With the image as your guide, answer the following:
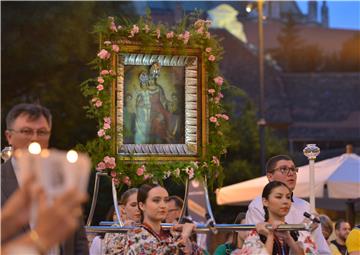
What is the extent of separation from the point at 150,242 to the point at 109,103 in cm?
177

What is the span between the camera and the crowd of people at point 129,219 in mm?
2639

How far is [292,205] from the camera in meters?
7.40

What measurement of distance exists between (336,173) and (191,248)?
819cm

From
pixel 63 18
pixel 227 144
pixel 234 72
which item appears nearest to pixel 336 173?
pixel 227 144

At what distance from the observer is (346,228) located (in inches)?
504

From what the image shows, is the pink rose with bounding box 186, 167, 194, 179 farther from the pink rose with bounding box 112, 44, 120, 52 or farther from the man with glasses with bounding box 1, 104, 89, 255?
the man with glasses with bounding box 1, 104, 89, 255

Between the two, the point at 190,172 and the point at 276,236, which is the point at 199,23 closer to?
the point at 190,172

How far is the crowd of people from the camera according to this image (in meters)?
2.64

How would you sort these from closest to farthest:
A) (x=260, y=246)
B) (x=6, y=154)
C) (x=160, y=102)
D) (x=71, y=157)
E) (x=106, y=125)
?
(x=71, y=157) → (x=6, y=154) → (x=260, y=246) → (x=106, y=125) → (x=160, y=102)

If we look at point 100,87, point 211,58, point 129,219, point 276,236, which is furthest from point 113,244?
point 276,236

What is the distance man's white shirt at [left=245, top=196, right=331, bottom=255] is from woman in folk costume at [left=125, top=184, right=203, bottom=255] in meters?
0.67

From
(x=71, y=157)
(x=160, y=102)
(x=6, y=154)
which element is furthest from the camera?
(x=160, y=102)

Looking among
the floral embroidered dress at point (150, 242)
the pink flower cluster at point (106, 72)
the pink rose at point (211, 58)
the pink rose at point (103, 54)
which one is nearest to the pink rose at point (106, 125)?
the pink flower cluster at point (106, 72)

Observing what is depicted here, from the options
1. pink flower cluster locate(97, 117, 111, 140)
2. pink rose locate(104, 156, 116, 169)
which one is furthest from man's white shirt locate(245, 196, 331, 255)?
pink flower cluster locate(97, 117, 111, 140)
